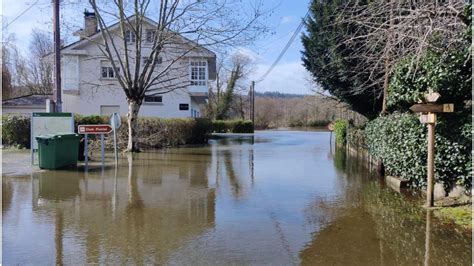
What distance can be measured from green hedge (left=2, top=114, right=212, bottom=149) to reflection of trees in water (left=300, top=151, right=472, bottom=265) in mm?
14150

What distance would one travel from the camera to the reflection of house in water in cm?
529

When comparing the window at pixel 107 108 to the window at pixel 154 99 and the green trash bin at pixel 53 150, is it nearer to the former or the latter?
the window at pixel 154 99

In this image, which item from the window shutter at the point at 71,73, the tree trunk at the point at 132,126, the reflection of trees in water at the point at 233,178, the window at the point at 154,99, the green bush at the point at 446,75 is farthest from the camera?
the window at the point at 154,99

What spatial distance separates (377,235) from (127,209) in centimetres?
403

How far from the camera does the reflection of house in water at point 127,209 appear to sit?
5292 millimetres

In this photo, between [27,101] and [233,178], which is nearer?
[233,178]

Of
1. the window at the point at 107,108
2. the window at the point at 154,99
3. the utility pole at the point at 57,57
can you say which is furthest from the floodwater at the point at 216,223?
the window at the point at 107,108

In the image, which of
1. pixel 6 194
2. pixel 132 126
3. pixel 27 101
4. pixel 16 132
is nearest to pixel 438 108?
pixel 6 194

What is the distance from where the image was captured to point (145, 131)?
2205 centimetres

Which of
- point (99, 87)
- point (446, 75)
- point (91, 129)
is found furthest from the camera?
point (99, 87)

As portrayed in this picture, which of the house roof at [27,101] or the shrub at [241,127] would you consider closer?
the house roof at [27,101]

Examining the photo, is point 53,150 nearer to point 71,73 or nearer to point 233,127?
point 71,73

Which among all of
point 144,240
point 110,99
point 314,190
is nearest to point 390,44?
point 314,190

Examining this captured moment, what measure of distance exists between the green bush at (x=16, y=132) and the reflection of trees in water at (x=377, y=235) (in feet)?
51.7
